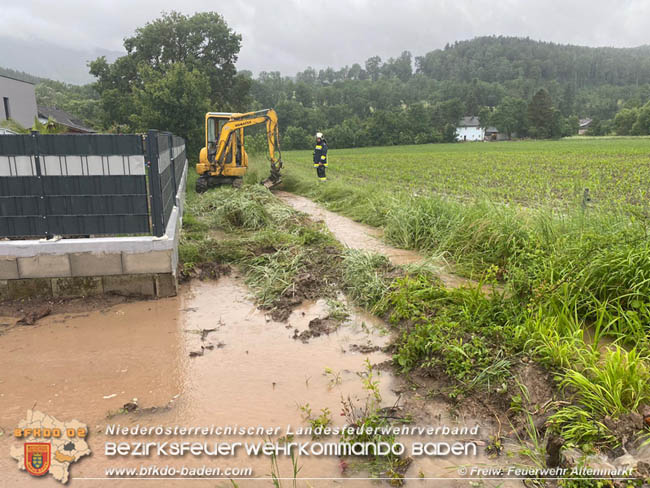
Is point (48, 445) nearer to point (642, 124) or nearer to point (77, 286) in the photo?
point (77, 286)

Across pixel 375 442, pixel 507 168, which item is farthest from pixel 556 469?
pixel 507 168

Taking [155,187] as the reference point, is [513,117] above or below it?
above

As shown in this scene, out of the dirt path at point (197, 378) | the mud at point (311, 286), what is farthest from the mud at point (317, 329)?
the mud at point (311, 286)

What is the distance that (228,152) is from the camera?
15477 millimetres

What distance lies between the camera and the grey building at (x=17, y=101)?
30.5m

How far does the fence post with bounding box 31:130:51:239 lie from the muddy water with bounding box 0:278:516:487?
119 cm

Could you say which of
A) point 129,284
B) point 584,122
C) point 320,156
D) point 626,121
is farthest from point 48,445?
point 584,122

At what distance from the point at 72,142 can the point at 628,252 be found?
6.52 meters

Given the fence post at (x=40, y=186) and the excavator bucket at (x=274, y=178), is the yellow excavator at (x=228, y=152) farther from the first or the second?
the fence post at (x=40, y=186)

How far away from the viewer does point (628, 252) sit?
4.62m

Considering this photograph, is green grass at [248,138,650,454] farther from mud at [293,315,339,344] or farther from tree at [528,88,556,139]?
tree at [528,88,556,139]

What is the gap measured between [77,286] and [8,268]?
2.75ft

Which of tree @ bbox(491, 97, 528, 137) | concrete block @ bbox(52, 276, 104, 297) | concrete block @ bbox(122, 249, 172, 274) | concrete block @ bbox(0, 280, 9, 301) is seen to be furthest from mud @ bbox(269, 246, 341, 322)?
tree @ bbox(491, 97, 528, 137)

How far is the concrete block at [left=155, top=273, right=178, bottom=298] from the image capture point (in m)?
6.21
